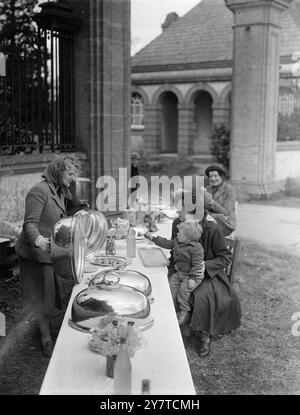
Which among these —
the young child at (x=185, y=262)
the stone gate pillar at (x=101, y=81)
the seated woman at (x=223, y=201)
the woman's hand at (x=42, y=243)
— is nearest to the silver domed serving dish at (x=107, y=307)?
the woman's hand at (x=42, y=243)

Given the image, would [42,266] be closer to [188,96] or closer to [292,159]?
[292,159]

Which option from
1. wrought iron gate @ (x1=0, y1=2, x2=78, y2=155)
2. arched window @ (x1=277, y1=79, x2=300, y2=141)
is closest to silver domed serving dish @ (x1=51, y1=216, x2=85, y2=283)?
wrought iron gate @ (x1=0, y1=2, x2=78, y2=155)

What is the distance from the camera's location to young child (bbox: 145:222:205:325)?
14.4 ft

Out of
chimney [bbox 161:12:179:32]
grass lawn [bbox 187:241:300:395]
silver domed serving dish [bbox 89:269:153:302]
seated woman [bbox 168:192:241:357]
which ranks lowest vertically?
grass lawn [bbox 187:241:300:395]

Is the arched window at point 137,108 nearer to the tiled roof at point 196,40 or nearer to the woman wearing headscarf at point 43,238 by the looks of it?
the tiled roof at point 196,40

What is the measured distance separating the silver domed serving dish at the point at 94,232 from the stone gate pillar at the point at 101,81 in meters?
3.22

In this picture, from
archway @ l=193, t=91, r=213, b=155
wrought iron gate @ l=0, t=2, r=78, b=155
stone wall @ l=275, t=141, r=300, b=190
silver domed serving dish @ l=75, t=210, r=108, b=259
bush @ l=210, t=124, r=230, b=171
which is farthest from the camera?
archway @ l=193, t=91, r=213, b=155

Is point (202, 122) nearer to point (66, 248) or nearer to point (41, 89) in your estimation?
point (41, 89)

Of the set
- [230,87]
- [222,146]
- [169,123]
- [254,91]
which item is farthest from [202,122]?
[254,91]

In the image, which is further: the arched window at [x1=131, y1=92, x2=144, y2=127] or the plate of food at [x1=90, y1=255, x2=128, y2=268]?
the arched window at [x1=131, y1=92, x2=144, y2=127]

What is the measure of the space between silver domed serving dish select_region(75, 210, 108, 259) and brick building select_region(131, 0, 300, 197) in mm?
9454

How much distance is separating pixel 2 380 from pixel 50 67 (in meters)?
4.36

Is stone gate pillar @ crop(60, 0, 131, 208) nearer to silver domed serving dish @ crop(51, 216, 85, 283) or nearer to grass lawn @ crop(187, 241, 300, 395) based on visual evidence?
grass lawn @ crop(187, 241, 300, 395)

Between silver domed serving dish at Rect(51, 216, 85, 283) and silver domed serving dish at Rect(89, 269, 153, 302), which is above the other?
silver domed serving dish at Rect(51, 216, 85, 283)
